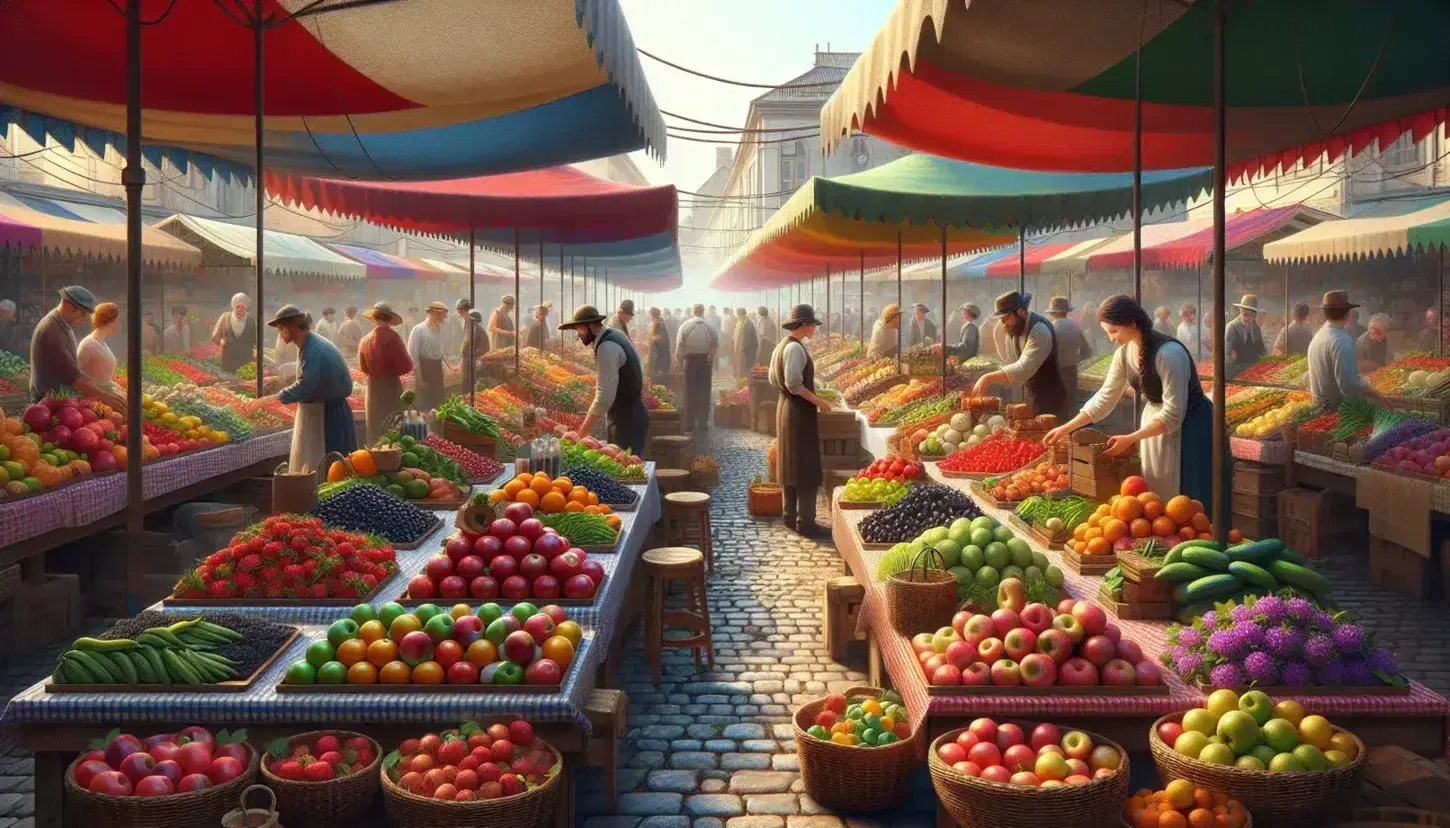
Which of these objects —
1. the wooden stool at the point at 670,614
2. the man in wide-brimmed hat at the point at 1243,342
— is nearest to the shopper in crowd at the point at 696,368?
the man in wide-brimmed hat at the point at 1243,342

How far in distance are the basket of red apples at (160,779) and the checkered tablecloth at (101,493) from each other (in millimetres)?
3303

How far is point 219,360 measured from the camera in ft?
63.7

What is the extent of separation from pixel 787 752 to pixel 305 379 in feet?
16.8

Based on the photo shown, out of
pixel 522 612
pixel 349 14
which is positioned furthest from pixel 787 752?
pixel 349 14

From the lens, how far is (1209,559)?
5.10m

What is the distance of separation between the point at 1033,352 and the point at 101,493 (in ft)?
24.1

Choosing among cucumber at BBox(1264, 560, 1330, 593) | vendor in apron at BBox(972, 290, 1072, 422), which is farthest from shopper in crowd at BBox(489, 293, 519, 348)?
cucumber at BBox(1264, 560, 1330, 593)

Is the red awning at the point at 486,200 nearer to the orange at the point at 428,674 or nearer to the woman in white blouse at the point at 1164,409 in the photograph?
the woman in white blouse at the point at 1164,409

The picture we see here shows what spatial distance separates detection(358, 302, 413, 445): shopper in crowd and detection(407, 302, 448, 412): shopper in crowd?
264cm

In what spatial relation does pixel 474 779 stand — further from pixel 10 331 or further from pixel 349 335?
pixel 349 335

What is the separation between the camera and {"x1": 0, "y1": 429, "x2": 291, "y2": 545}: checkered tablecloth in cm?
688

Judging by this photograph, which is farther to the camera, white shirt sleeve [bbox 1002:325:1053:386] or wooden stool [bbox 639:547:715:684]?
white shirt sleeve [bbox 1002:325:1053:386]

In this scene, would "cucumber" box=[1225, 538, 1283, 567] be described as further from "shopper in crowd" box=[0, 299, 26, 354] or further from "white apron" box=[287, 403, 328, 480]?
"shopper in crowd" box=[0, 299, 26, 354]

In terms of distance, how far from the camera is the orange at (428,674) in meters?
4.26
